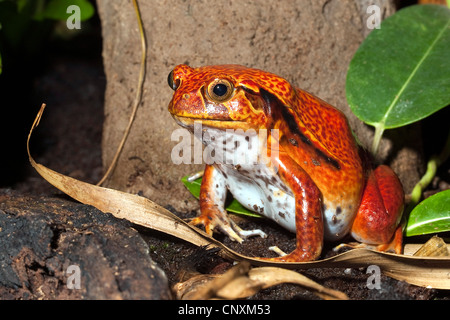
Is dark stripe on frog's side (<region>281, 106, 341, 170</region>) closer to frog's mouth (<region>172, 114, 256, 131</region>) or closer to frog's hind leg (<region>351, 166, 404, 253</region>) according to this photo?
frog's mouth (<region>172, 114, 256, 131</region>)

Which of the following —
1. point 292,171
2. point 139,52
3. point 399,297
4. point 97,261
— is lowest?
point 399,297

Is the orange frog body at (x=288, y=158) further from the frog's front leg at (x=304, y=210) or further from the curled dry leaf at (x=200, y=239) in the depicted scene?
the curled dry leaf at (x=200, y=239)

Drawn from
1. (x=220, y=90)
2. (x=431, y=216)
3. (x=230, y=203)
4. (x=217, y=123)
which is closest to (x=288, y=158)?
(x=217, y=123)

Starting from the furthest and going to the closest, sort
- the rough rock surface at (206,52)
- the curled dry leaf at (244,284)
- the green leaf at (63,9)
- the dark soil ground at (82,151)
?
1. the green leaf at (63,9)
2. the rough rock surface at (206,52)
3. the dark soil ground at (82,151)
4. the curled dry leaf at (244,284)

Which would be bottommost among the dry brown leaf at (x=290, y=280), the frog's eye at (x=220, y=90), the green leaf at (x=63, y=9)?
the dry brown leaf at (x=290, y=280)

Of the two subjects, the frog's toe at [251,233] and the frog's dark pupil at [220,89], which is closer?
the frog's dark pupil at [220,89]

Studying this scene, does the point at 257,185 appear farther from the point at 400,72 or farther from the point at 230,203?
the point at 400,72

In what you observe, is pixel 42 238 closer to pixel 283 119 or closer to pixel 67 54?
pixel 283 119

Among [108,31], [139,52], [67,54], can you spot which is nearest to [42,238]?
[139,52]

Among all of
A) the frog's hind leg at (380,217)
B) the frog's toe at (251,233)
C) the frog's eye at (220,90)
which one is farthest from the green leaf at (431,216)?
the frog's eye at (220,90)
